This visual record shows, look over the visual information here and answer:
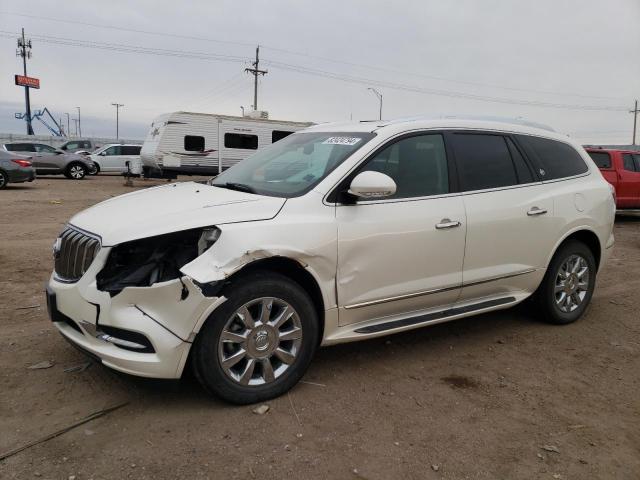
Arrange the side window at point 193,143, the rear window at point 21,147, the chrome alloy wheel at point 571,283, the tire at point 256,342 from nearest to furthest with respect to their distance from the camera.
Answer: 1. the tire at point 256,342
2. the chrome alloy wheel at point 571,283
3. the side window at point 193,143
4. the rear window at point 21,147

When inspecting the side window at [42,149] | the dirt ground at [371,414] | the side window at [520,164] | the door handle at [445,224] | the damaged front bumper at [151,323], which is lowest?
the dirt ground at [371,414]

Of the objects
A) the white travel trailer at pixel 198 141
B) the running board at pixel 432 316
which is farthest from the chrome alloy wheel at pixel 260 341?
the white travel trailer at pixel 198 141

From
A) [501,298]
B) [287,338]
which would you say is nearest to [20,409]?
[287,338]

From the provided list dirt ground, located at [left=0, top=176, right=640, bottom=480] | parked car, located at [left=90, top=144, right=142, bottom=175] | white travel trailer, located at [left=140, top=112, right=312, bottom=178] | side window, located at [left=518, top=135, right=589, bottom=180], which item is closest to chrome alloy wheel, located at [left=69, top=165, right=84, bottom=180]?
parked car, located at [left=90, top=144, right=142, bottom=175]

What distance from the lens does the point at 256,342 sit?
10.1 feet

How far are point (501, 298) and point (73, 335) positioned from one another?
3069 mm

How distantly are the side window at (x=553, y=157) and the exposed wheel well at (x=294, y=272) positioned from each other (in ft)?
7.56

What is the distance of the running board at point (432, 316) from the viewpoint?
11.6ft

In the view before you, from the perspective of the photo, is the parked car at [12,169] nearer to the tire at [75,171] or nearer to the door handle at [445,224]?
the tire at [75,171]

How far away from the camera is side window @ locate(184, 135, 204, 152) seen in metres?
20.4

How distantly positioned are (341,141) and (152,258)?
5.14 ft

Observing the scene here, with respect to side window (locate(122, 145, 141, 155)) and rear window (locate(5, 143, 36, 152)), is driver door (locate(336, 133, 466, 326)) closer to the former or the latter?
rear window (locate(5, 143, 36, 152))

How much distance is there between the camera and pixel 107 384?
3344 millimetres

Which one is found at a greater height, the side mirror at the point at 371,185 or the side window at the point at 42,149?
the side window at the point at 42,149
